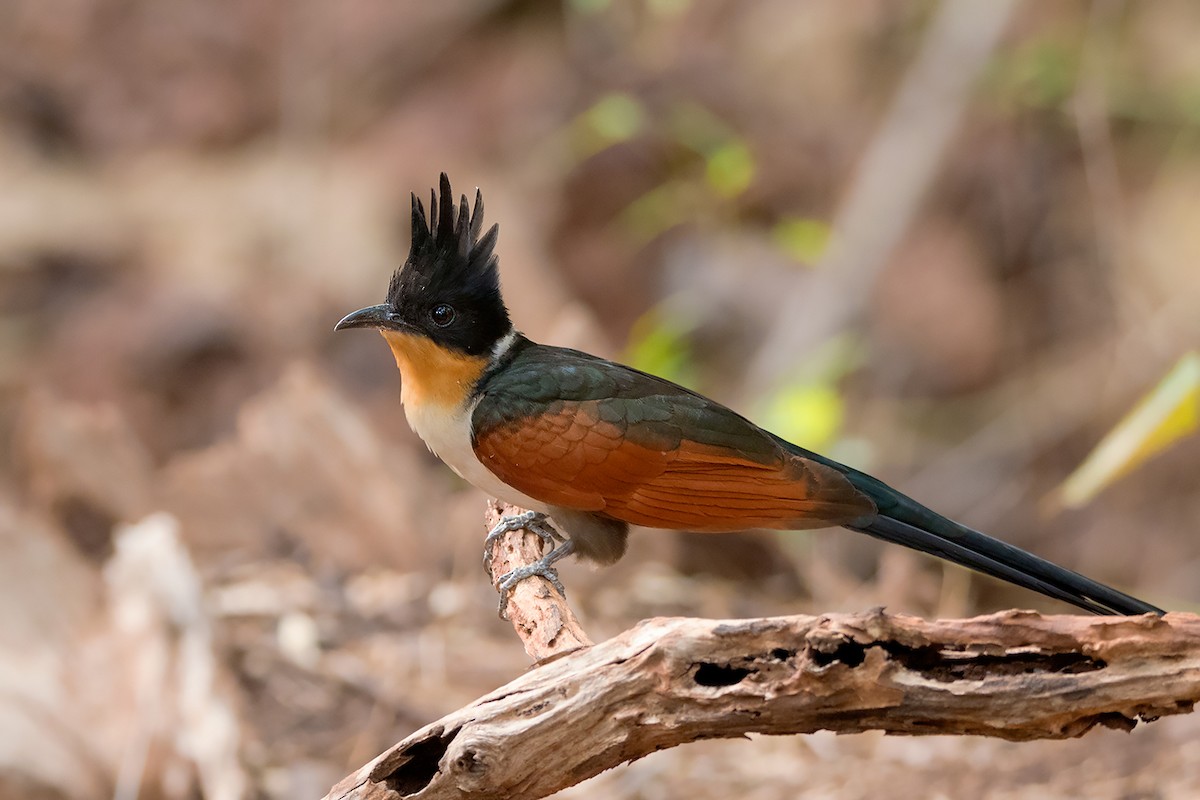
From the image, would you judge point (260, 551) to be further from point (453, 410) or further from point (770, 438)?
point (770, 438)

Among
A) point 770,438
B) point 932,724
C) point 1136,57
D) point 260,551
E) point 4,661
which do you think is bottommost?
point 932,724

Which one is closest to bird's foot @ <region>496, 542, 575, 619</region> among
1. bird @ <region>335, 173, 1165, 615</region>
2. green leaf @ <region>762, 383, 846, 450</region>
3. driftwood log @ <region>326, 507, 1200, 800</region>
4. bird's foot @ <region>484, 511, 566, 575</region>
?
bird @ <region>335, 173, 1165, 615</region>

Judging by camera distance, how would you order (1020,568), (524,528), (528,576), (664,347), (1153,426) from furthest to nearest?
(664,347) → (524,528) → (1153,426) → (528,576) → (1020,568)

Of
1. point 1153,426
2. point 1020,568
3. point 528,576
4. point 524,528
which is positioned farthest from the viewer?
point 524,528

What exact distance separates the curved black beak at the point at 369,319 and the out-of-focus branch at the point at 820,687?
1.32 metres

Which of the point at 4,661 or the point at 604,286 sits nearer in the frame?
the point at 4,661

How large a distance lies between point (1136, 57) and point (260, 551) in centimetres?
670

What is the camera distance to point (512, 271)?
7391 millimetres

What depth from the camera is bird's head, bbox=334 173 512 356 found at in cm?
318

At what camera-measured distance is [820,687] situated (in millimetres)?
2014

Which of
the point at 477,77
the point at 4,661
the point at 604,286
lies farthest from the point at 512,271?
the point at 4,661

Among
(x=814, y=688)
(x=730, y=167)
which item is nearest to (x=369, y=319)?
(x=814, y=688)

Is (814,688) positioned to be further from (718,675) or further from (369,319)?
(369,319)

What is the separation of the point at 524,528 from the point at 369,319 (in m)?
0.81
